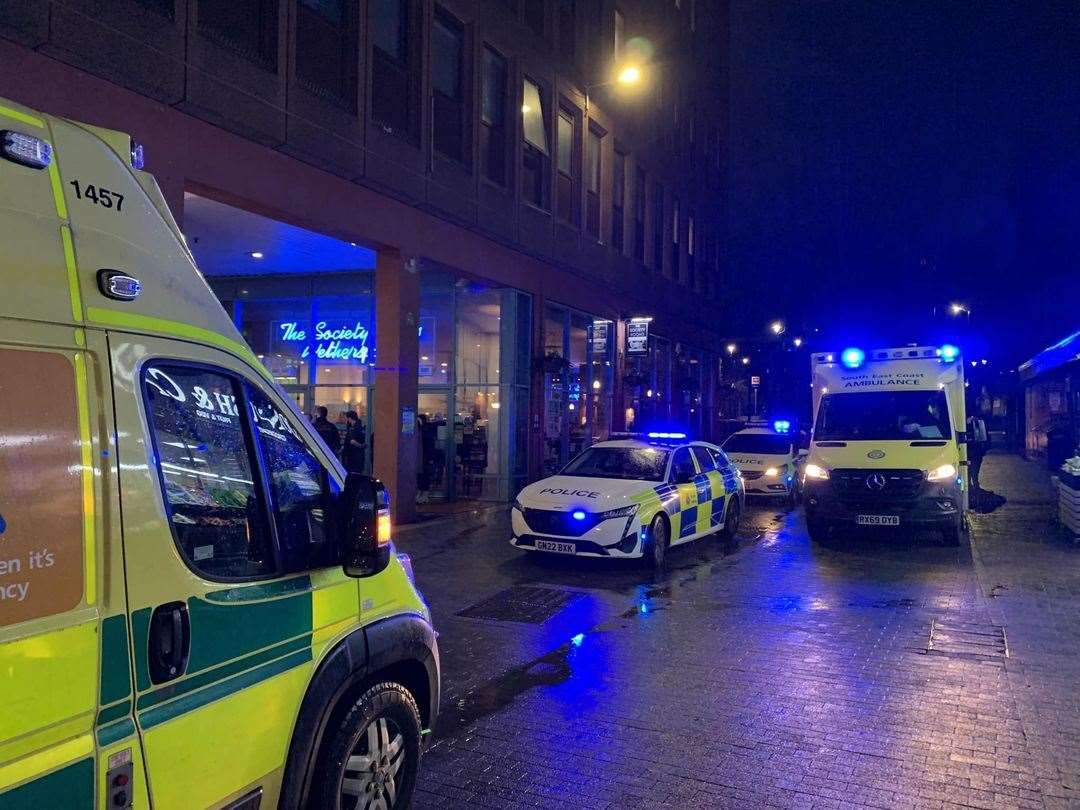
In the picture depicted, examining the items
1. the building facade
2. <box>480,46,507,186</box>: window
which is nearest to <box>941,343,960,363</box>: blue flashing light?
the building facade

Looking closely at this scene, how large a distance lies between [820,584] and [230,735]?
7723 millimetres

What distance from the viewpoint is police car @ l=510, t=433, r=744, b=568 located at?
9391 millimetres

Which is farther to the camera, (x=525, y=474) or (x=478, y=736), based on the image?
(x=525, y=474)

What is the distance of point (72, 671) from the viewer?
2.03 meters

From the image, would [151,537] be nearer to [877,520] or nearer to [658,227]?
[877,520]

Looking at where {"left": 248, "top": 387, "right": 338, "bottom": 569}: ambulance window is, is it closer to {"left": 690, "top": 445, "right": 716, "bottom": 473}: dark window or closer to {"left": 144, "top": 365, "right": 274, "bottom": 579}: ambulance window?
{"left": 144, "top": 365, "right": 274, "bottom": 579}: ambulance window

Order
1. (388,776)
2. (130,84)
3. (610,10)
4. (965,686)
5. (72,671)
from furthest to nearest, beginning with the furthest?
(610,10), (130,84), (965,686), (388,776), (72,671)

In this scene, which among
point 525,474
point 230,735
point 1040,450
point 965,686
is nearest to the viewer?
point 230,735

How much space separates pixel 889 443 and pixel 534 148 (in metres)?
9.64

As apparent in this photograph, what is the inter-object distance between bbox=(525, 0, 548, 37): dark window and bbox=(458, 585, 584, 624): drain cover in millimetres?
12462

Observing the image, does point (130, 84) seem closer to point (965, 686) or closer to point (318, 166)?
point (318, 166)

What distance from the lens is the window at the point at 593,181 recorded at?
19641 millimetres

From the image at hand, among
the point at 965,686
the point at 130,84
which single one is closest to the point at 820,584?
the point at 965,686

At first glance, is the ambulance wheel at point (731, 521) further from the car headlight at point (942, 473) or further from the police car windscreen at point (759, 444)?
the police car windscreen at point (759, 444)
